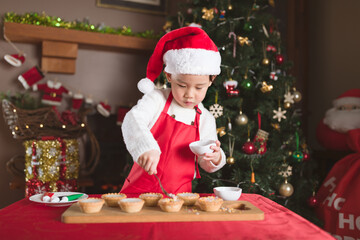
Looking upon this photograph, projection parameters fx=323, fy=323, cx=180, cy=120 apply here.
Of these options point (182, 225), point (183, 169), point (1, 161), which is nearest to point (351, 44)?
point (183, 169)

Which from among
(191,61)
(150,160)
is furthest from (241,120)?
(150,160)

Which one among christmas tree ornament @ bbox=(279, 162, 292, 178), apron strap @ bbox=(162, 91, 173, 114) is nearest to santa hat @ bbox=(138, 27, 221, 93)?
apron strap @ bbox=(162, 91, 173, 114)

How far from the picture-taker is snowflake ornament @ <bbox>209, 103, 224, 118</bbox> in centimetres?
238

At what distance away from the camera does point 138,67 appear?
343 centimetres

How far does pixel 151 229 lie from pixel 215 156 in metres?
0.61

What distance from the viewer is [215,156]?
150 centimetres

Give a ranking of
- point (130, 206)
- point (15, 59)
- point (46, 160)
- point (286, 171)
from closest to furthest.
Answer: point (130, 206), point (286, 171), point (46, 160), point (15, 59)

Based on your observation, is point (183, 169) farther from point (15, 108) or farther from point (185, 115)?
point (15, 108)

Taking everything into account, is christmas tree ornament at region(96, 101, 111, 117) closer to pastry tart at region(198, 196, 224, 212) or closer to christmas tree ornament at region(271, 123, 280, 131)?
christmas tree ornament at region(271, 123, 280, 131)

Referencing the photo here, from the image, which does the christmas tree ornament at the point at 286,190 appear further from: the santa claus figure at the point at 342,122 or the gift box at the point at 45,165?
the gift box at the point at 45,165

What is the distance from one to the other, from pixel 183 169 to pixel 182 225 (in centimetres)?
59

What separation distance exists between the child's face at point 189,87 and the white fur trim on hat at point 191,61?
0.02 metres

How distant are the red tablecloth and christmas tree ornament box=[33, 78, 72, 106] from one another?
2.00m

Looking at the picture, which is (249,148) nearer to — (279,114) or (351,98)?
(279,114)
